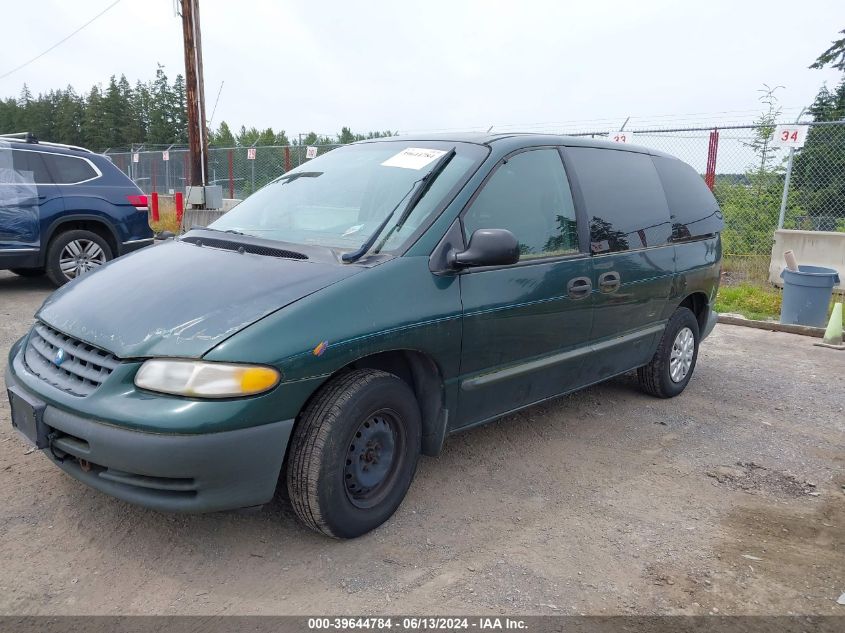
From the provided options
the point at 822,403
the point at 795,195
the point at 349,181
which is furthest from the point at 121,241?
the point at 795,195

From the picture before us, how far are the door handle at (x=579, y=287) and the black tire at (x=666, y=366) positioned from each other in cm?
126

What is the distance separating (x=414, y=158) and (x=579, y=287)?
1163 mm

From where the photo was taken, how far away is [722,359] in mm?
6246

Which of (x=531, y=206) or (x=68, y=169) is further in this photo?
(x=68, y=169)

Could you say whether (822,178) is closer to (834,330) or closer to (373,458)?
(834,330)

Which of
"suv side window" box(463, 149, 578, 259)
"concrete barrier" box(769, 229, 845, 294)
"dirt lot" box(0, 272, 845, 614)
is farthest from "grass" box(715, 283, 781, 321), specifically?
"suv side window" box(463, 149, 578, 259)

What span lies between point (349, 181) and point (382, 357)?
117cm

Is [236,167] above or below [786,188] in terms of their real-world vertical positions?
above

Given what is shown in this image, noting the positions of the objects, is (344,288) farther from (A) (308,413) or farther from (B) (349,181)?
(B) (349,181)

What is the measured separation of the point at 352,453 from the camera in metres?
2.77

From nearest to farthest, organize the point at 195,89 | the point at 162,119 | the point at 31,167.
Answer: the point at 31,167 < the point at 195,89 < the point at 162,119

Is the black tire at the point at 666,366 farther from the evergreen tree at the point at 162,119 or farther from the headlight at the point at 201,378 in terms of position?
the evergreen tree at the point at 162,119

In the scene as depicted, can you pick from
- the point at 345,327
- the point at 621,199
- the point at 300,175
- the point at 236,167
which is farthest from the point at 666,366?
the point at 236,167

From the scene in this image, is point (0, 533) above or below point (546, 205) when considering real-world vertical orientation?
below
